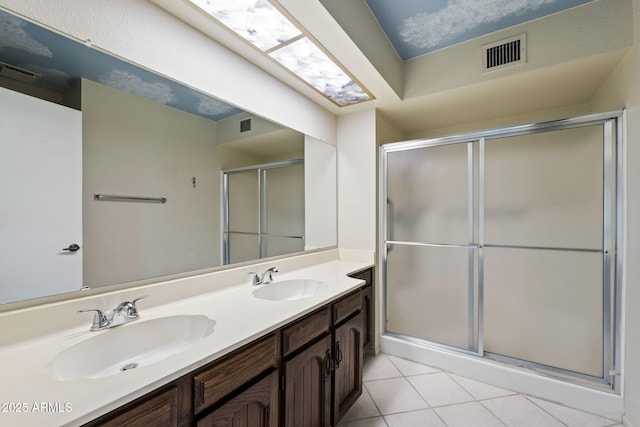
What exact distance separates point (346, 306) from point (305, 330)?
40cm

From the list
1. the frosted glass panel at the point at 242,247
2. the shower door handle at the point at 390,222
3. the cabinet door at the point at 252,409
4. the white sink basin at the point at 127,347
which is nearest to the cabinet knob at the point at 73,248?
the white sink basin at the point at 127,347

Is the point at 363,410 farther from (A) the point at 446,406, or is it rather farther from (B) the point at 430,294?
(B) the point at 430,294

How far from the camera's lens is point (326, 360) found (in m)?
1.31

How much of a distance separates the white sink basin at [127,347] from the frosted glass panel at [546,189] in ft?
6.99

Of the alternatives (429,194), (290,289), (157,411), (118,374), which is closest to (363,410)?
(290,289)

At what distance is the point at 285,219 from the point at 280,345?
1.14 m

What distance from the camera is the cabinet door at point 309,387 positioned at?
1.08 m

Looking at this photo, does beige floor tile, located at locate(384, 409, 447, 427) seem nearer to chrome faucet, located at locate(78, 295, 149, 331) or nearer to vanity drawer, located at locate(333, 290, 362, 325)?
vanity drawer, located at locate(333, 290, 362, 325)

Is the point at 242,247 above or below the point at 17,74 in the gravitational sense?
below

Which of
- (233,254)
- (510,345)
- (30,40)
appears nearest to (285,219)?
(233,254)

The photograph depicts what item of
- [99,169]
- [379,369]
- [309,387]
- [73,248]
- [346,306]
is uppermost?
[99,169]

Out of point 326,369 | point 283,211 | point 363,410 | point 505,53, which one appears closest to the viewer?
point 326,369

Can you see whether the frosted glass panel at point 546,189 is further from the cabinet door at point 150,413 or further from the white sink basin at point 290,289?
the cabinet door at point 150,413

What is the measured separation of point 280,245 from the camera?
6.51 feet
